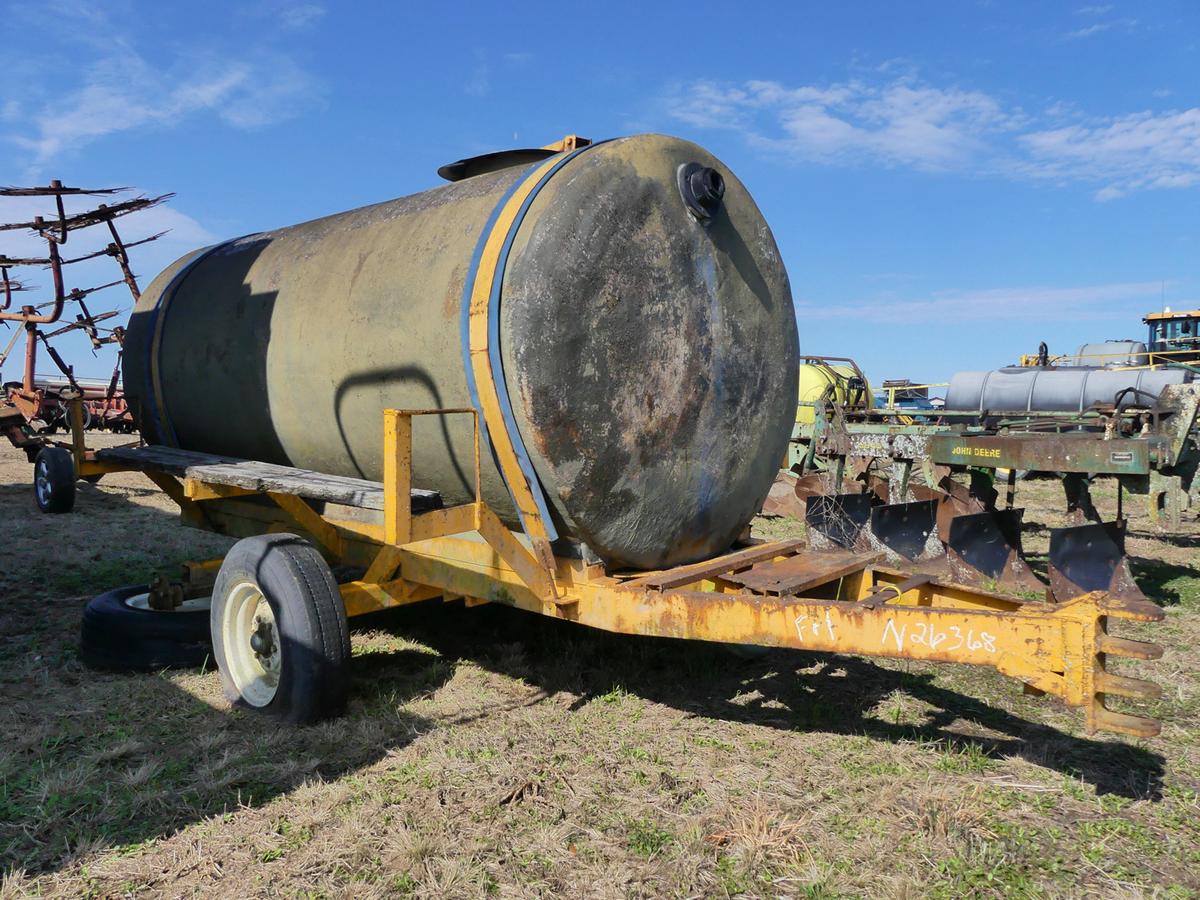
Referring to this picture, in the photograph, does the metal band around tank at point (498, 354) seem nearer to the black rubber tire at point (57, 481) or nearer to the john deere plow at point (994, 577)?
the john deere plow at point (994, 577)

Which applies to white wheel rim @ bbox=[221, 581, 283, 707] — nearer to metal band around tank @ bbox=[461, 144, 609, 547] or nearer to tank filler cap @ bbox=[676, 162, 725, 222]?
metal band around tank @ bbox=[461, 144, 609, 547]

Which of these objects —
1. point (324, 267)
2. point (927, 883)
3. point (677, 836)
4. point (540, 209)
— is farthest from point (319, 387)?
point (927, 883)

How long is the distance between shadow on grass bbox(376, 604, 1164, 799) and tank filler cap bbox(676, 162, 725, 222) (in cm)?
232

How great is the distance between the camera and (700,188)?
382 centimetres

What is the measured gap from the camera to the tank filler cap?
151 inches

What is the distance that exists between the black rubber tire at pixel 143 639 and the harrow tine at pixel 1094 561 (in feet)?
17.4

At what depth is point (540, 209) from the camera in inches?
139

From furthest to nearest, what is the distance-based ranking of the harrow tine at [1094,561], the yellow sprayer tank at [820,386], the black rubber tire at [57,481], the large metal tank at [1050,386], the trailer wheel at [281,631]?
the large metal tank at [1050,386] → the yellow sprayer tank at [820,386] → the black rubber tire at [57,481] → the harrow tine at [1094,561] → the trailer wheel at [281,631]

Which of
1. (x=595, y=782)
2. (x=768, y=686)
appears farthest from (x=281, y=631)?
(x=768, y=686)

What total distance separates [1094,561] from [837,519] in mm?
1735

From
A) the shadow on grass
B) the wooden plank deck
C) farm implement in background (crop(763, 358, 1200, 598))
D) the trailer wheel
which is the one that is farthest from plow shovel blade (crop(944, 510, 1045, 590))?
→ the trailer wheel

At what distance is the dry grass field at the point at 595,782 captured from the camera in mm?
2660

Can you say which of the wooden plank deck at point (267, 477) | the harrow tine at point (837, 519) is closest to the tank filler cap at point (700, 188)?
the wooden plank deck at point (267, 477)

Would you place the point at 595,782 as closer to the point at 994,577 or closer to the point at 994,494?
the point at 994,577
